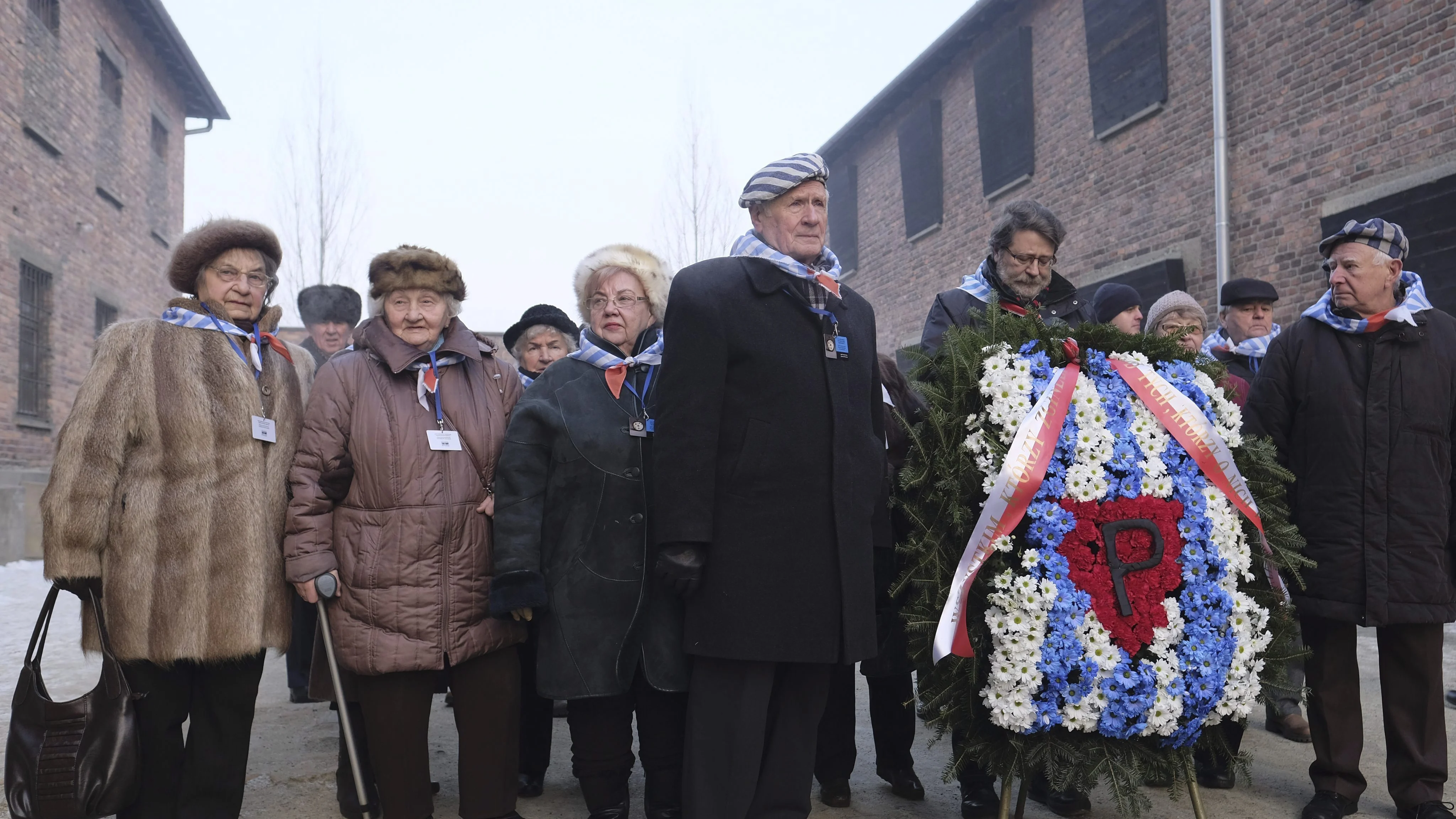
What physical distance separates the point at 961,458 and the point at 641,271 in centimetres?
132

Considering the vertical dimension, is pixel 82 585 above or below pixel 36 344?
below

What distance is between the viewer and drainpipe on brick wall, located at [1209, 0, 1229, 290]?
394 inches

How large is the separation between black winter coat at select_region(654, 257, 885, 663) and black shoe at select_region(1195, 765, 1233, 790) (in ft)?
6.28

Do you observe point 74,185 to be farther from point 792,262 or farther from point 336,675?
point 792,262

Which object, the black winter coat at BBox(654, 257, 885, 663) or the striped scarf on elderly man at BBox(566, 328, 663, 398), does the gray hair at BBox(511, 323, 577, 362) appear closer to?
the striped scarf on elderly man at BBox(566, 328, 663, 398)

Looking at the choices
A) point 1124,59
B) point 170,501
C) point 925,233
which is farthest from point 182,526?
point 925,233

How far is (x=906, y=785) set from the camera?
4.09 meters

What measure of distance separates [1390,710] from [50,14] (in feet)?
51.0

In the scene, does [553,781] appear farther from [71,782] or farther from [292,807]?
[71,782]

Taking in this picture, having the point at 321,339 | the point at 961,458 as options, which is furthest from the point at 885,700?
the point at 321,339

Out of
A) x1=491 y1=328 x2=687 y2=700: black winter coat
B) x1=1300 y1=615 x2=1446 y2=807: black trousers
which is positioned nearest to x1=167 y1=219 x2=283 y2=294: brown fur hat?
x1=491 y1=328 x2=687 y2=700: black winter coat

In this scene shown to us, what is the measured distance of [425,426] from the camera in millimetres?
3588

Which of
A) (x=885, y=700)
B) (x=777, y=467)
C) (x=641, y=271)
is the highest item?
(x=641, y=271)

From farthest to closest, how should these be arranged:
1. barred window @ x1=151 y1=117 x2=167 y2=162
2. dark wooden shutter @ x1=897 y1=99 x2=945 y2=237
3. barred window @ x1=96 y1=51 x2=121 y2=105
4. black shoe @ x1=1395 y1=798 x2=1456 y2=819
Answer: barred window @ x1=151 y1=117 x2=167 y2=162 < dark wooden shutter @ x1=897 y1=99 x2=945 y2=237 < barred window @ x1=96 y1=51 x2=121 y2=105 < black shoe @ x1=1395 y1=798 x2=1456 y2=819
